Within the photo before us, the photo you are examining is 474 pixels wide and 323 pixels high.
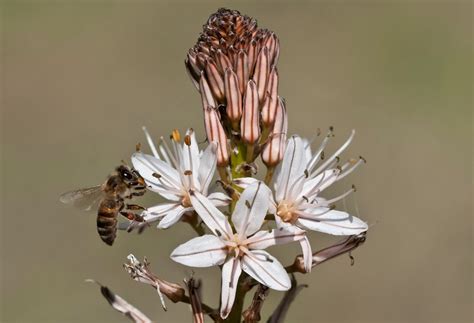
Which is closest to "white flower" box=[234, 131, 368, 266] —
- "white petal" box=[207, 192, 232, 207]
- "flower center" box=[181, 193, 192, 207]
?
"white petal" box=[207, 192, 232, 207]

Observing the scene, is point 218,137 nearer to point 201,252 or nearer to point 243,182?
point 243,182

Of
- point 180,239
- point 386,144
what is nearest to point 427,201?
point 386,144

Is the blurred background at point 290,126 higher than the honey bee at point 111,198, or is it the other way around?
the honey bee at point 111,198

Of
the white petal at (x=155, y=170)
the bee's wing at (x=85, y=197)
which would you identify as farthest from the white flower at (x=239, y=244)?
the bee's wing at (x=85, y=197)

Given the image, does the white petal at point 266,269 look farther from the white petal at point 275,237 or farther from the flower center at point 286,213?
the flower center at point 286,213

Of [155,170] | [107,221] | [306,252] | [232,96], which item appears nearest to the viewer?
[306,252]

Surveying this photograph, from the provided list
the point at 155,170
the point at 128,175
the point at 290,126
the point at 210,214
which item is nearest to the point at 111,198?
the point at 128,175
